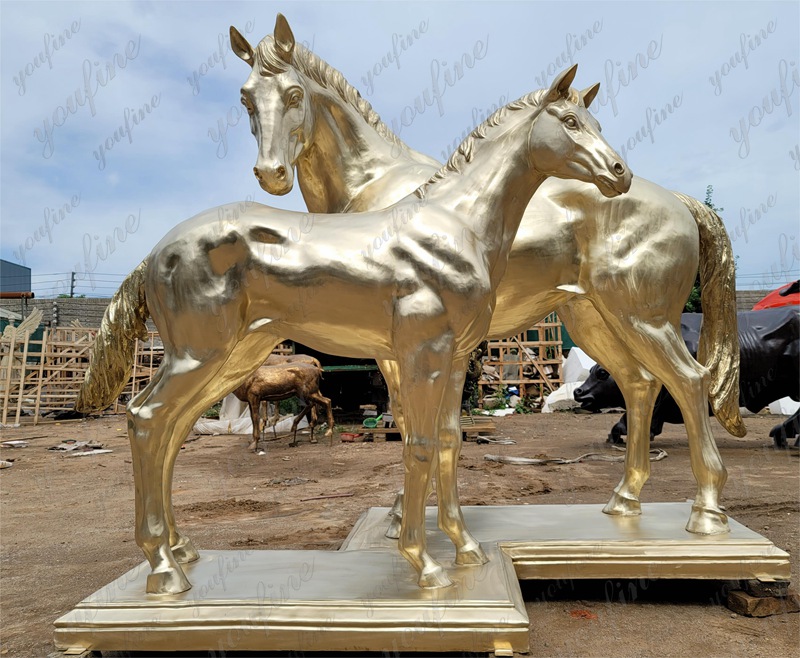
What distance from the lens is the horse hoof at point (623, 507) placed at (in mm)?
3936

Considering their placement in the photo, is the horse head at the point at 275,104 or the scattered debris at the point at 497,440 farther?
the scattered debris at the point at 497,440

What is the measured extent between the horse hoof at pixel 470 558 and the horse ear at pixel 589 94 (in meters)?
2.04

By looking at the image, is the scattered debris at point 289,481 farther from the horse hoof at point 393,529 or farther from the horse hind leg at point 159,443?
the horse hind leg at point 159,443

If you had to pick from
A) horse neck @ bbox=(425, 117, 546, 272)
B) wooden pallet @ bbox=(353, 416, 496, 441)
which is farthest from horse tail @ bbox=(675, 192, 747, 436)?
wooden pallet @ bbox=(353, 416, 496, 441)

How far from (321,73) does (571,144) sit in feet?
5.05

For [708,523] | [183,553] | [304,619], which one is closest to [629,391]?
[708,523]

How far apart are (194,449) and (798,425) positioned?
9.59 meters

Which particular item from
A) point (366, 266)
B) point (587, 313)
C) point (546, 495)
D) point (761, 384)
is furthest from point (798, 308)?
point (366, 266)

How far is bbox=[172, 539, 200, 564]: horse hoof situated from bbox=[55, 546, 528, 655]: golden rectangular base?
0.35m

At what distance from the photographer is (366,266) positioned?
8.30ft

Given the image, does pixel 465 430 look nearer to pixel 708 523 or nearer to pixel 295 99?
pixel 708 523

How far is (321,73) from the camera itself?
11.5 ft

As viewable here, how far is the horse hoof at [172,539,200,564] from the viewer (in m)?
2.96

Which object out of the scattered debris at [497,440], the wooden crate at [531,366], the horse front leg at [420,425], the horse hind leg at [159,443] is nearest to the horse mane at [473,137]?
the horse front leg at [420,425]
